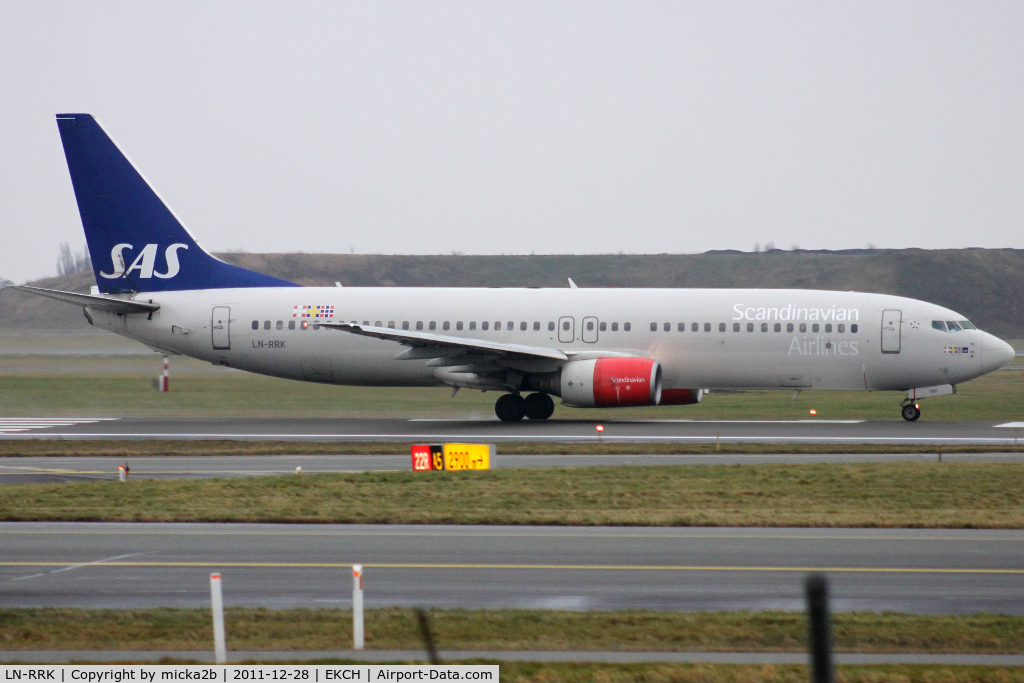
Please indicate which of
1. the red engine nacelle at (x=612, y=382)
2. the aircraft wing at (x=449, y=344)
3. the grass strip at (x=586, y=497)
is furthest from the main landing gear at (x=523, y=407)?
the grass strip at (x=586, y=497)

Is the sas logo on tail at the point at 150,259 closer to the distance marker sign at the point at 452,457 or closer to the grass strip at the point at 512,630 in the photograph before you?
the distance marker sign at the point at 452,457

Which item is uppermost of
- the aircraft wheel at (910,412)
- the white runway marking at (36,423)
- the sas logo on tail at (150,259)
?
the sas logo on tail at (150,259)

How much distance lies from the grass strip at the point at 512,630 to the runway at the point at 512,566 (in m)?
0.49

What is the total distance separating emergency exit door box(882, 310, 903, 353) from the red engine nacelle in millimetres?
6468

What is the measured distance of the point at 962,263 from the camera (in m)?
112

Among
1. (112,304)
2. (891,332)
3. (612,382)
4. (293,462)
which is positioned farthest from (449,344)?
(891,332)

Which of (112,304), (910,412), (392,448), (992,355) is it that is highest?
(112,304)

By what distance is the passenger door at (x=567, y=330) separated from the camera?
33156mm

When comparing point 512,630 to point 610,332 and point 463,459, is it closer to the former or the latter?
point 463,459

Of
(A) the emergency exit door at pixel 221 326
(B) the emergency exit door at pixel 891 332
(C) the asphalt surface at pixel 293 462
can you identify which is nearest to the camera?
(C) the asphalt surface at pixel 293 462

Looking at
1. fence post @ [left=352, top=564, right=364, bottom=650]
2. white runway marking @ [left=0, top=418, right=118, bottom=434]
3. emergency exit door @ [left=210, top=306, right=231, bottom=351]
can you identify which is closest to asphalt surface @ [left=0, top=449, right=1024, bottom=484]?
white runway marking @ [left=0, top=418, right=118, bottom=434]

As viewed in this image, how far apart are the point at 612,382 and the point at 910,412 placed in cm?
883

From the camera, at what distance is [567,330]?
33.2 meters

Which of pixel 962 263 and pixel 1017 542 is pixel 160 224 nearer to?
pixel 1017 542
